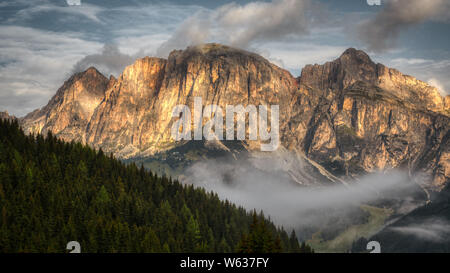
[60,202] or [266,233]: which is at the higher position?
[266,233]
